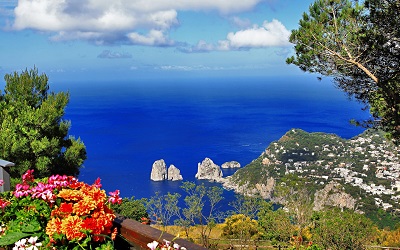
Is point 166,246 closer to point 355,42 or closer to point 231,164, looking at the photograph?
point 355,42

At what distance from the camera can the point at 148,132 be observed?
71.3m

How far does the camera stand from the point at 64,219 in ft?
4.99

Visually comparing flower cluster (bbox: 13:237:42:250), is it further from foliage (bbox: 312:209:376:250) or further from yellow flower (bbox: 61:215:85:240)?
foliage (bbox: 312:209:376:250)

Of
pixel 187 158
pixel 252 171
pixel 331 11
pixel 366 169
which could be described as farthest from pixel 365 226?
pixel 187 158

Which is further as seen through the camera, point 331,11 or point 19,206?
point 331,11

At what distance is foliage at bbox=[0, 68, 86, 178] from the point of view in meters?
8.73

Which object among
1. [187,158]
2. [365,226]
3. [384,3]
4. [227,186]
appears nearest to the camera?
[384,3]

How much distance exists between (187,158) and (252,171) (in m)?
21.1

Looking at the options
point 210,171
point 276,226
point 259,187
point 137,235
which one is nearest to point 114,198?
point 137,235

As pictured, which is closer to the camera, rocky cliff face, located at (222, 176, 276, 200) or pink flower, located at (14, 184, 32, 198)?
pink flower, located at (14, 184, 32, 198)

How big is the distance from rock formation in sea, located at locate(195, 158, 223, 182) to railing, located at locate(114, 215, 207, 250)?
4146 cm

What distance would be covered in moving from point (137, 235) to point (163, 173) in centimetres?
4322

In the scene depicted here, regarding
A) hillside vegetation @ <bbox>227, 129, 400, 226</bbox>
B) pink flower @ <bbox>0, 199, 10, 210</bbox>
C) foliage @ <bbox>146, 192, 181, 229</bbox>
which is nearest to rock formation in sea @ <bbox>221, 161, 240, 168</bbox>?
hillside vegetation @ <bbox>227, 129, 400, 226</bbox>

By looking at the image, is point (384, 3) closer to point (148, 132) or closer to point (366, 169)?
point (366, 169)
